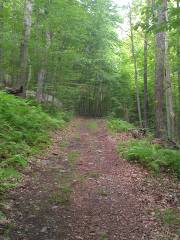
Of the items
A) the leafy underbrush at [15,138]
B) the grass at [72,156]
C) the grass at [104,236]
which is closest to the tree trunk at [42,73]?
the leafy underbrush at [15,138]

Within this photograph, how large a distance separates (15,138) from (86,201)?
370cm

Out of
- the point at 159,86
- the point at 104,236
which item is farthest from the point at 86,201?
the point at 159,86

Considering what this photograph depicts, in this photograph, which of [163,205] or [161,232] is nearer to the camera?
[161,232]

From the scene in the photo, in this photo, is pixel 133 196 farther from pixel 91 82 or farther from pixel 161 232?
pixel 91 82

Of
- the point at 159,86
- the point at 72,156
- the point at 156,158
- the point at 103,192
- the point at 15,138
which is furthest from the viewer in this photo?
the point at 159,86

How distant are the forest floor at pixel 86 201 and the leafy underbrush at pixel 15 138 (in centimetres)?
32

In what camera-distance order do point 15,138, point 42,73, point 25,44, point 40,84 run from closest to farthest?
point 15,138, point 25,44, point 42,73, point 40,84

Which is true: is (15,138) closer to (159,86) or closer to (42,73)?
(159,86)

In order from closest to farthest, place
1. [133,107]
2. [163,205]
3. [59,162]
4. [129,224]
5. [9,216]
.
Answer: [9,216] < [129,224] < [163,205] < [59,162] < [133,107]

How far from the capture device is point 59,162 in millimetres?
9375

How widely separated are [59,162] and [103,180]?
1.63m

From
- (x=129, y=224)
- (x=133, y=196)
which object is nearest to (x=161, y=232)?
(x=129, y=224)

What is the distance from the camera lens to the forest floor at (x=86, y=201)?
5449 millimetres

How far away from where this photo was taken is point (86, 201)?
676cm
